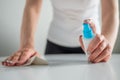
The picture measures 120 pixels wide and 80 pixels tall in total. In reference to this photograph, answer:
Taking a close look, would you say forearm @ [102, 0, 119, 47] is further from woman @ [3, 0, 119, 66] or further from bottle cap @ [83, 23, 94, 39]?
bottle cap @ [83, 23, 94, 39]

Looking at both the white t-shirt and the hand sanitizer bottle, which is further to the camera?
the white t-shirt

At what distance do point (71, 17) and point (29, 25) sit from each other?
7.5 inches

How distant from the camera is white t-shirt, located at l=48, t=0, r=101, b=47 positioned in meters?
1.17

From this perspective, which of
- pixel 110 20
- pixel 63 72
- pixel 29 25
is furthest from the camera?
pixel 29 25

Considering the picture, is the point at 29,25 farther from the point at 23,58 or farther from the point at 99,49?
the point at 99,49

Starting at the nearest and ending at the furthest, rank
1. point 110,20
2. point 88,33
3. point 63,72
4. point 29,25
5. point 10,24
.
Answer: point 63,72 → point 88,33 → point 110,20 → point 29,25 → point 10,24

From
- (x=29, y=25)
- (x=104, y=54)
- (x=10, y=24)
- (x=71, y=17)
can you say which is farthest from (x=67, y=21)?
(x=10, y=24)

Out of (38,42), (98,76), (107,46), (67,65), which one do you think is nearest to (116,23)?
(107,46)

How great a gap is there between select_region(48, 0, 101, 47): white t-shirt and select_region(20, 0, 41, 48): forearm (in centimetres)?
10

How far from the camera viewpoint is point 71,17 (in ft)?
3.87

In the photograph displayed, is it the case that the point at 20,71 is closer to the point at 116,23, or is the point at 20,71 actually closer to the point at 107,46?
the point at 107,46

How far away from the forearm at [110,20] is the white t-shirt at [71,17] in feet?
0.52

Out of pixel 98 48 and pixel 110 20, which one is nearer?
pixel 98 48

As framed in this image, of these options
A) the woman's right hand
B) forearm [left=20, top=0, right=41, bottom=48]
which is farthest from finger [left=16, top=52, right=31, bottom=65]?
forearm [left=20, top=0, right=41, bottom=48]
